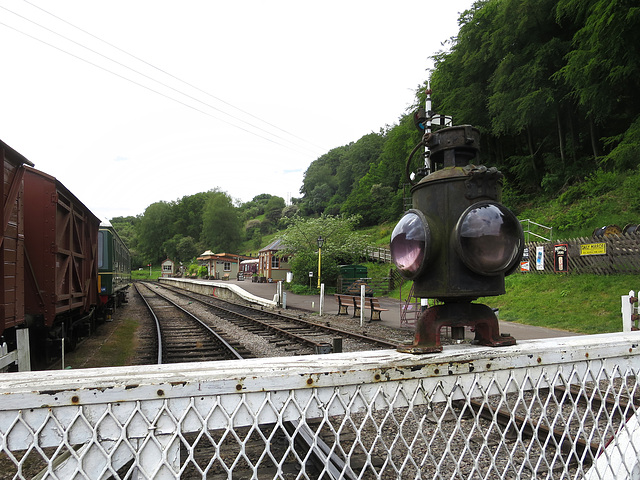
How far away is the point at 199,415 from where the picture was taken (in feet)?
3.67

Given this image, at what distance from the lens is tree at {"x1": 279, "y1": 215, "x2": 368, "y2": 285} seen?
1037 inches

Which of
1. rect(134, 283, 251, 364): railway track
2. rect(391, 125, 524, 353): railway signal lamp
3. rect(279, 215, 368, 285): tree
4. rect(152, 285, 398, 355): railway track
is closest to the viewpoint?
rect(391, 125, 524, 353): railway signal lamp

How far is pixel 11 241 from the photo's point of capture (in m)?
5.07

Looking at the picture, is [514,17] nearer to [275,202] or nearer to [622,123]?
[622,123]

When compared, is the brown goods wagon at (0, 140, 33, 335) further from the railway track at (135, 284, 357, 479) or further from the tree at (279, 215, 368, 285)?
the tree at (279, 215, 368, 285)

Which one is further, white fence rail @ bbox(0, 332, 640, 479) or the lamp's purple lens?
the lamp's purple lens

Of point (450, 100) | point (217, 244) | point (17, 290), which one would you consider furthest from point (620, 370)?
point (217, 244)

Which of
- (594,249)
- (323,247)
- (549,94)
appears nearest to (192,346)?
(594,249)

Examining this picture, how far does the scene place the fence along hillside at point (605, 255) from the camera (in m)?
13.0

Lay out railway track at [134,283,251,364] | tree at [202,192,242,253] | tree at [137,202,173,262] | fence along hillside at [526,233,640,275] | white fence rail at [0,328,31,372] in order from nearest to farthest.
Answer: white fence rail at [0,328,31,372] < railway track at [134,283,251,364] < fence along hillside at [526,233,640,275] < tree at [202,192,242,253] < tree at [137,202,173,262]

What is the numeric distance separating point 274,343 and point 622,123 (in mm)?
26075

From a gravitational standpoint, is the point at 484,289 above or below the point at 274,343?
above

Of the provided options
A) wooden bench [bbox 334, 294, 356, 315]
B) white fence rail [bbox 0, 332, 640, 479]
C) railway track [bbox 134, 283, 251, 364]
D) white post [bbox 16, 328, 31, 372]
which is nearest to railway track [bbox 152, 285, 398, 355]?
railway track [bbox 134, 283, 251, 364]

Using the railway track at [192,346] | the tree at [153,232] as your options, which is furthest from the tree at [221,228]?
the railway track at [192,346]
